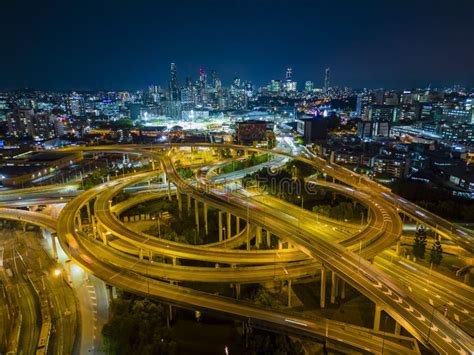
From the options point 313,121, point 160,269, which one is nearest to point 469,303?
point 160,269

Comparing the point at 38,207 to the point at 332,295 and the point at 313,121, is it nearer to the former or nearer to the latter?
the point at 332,295

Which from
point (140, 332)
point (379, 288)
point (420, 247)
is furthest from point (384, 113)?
point (140, 332)

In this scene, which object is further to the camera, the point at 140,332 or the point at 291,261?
the point at 291,261

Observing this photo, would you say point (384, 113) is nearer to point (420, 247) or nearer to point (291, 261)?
point (420, 247)

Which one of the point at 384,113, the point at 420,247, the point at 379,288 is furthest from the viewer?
the point at 384,113

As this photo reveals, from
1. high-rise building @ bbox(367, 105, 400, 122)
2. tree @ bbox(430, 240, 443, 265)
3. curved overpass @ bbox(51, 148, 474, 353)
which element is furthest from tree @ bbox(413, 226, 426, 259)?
high-rise building @ bbox(367, 105, 400, 122)

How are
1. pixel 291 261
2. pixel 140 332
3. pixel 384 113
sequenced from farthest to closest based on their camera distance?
pixel 384 113, pixel 291 261, pixel 140 332

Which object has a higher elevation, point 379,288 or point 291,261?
point 379,288

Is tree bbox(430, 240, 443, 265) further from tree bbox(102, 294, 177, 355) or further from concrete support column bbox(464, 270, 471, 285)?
tree bbox(102, 294, 177, 355)

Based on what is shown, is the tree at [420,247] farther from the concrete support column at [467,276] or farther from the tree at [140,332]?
the tree at [140,332]

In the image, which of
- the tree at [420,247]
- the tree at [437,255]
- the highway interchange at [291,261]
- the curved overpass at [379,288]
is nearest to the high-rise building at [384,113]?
the highway interchange at [291,261]
